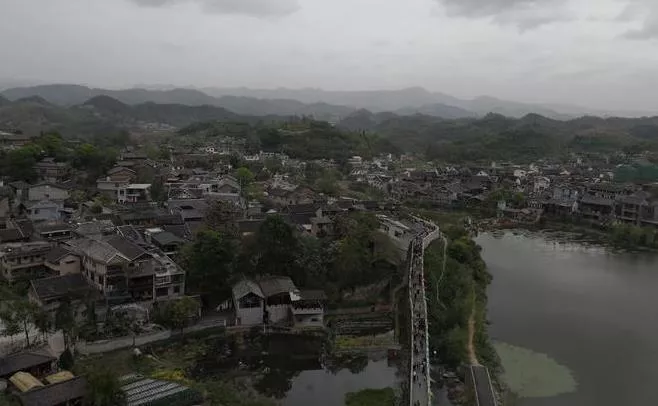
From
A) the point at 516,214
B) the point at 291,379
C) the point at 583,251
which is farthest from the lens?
the point at 516,214

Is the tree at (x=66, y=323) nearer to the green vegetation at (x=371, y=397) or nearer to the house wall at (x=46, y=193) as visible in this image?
the green vegetation at (x=371, y=397)

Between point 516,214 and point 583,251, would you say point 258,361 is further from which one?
point 516,214

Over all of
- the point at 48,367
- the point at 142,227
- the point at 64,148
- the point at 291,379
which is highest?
the point at 64,148

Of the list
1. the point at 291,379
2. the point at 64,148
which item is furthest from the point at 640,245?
the point at 64,148

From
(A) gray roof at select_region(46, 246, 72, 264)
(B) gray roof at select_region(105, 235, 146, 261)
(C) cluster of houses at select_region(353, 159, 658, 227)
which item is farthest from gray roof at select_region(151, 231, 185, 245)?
(C) cluster of houses at select_region(353, 159, 658, 227)

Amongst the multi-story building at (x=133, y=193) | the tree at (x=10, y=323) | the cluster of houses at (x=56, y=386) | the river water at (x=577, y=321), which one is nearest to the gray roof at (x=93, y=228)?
the tree at (x=10, y=323)

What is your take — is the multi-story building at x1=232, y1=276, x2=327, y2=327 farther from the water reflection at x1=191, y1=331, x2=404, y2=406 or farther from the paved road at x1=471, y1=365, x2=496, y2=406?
the paved road at x1=471, y1=365, x2=496, y2=406
